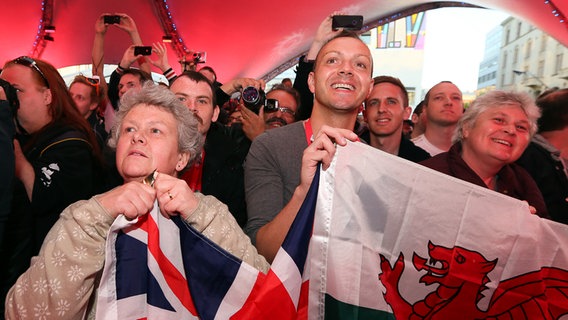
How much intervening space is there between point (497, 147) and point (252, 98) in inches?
60.6

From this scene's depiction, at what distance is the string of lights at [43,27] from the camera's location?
9.95 m

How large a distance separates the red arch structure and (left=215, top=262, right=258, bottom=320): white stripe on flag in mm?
10361

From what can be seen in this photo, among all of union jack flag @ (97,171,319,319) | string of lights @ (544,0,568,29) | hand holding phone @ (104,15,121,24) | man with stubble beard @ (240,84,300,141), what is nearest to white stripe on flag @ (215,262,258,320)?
union jack flag @ (97,171,319,319)

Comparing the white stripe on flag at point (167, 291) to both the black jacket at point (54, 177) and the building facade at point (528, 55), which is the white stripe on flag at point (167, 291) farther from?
the building facade at point (528, 55)

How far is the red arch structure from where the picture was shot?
33.0 feet

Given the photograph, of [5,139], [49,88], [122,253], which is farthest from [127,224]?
[49,88]

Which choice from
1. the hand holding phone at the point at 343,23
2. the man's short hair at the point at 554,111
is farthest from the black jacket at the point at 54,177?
the man's short hair at the point at 554,111

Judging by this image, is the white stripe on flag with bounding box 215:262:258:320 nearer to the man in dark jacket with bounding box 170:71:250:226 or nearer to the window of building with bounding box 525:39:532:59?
the man in dark jacket with bounding box 170:71:250:226

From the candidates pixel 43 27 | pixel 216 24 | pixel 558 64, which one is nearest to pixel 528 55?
pixel 558 64

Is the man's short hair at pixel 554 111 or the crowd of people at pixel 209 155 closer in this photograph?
the crowd of people at pixel 209 155

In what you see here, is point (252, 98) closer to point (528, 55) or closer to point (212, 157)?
point (212, 157)

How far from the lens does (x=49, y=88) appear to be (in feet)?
7.59

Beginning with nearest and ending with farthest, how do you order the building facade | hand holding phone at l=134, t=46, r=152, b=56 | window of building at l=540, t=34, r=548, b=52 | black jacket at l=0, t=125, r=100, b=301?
black jacket at l=0, t=125, r=100, b=301 → hand holding phone at l=134, t=46, r=152, b=56 → the building facade → window of building at l=540, t=34, r=548, b=52

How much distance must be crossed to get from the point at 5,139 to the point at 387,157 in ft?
4.08
